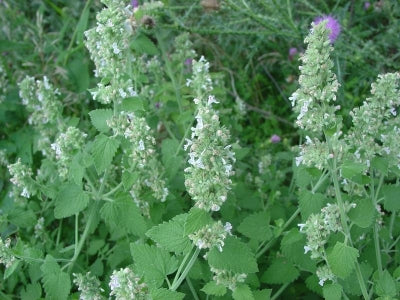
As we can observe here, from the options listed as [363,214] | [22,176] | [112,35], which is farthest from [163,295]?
[112,35]

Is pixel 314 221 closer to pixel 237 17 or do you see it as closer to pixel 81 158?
pixel 81 158

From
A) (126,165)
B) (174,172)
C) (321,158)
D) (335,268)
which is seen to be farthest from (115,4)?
(335,268)

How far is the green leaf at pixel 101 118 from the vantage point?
7.27ft

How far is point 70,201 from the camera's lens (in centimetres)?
225

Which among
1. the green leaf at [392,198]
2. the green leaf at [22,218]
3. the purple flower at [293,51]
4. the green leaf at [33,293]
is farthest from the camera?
the purple flower at [293,51]

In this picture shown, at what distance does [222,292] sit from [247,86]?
2.67 meters

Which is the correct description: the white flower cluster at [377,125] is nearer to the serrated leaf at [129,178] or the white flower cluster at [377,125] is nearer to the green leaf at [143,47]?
the serrated leaf at [129,178]

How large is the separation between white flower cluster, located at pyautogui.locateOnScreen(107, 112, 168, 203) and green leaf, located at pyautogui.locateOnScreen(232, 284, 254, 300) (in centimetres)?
54

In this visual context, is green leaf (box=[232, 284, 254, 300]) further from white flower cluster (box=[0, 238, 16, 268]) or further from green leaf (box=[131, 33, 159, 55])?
green leaf (box=[131, 33, 159, 55])

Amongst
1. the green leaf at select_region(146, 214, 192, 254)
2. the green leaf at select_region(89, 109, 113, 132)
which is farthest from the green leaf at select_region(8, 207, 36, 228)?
the green leaf at select_region(146, 214, 192, 254)

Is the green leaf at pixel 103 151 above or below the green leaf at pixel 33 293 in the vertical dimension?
above

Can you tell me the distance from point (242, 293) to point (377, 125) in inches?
34.1

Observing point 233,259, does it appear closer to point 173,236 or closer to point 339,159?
point 173,236

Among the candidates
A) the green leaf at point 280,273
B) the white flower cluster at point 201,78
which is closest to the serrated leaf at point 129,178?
the white flower cluster at point 201,78
